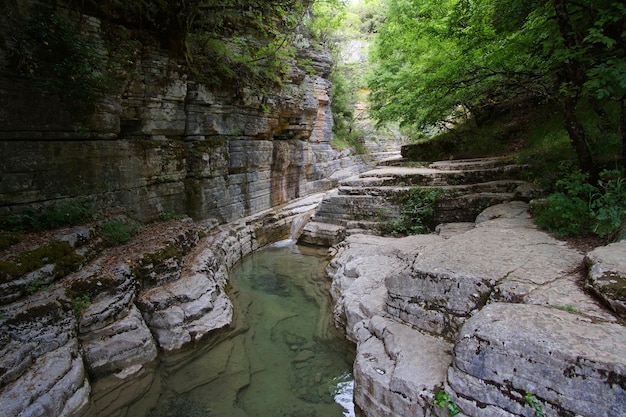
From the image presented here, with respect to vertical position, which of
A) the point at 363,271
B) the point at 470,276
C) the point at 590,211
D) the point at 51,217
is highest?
the point at 590,211

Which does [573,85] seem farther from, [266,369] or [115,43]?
[115,43]

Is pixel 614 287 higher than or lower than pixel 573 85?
lower

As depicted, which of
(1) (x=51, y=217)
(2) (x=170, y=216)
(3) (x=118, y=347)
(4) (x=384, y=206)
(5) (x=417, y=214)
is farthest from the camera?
(4) (x=384, y=206)

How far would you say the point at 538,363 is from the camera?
265cm

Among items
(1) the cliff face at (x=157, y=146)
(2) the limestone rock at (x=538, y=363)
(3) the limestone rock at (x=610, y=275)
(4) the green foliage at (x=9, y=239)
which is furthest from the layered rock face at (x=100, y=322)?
(3) the limestone rock at (x=610, y=275)

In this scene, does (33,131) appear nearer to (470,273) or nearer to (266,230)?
(266,230)

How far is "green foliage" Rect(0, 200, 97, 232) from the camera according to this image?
17.5 feet

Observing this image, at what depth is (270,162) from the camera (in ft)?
40.3

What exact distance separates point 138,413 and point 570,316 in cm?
506

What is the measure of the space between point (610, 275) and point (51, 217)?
8.47 metres

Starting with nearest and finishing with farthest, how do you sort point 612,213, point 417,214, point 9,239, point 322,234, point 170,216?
point 612,213
point 9,239
point 170,216
point 417,214
point 322,234

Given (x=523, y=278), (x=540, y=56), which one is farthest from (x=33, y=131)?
(x=540, y=56)

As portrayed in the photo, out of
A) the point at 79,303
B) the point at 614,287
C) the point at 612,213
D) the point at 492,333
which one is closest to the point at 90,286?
the point at 79,303

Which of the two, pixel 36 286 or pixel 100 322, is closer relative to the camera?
pixel 36 286
